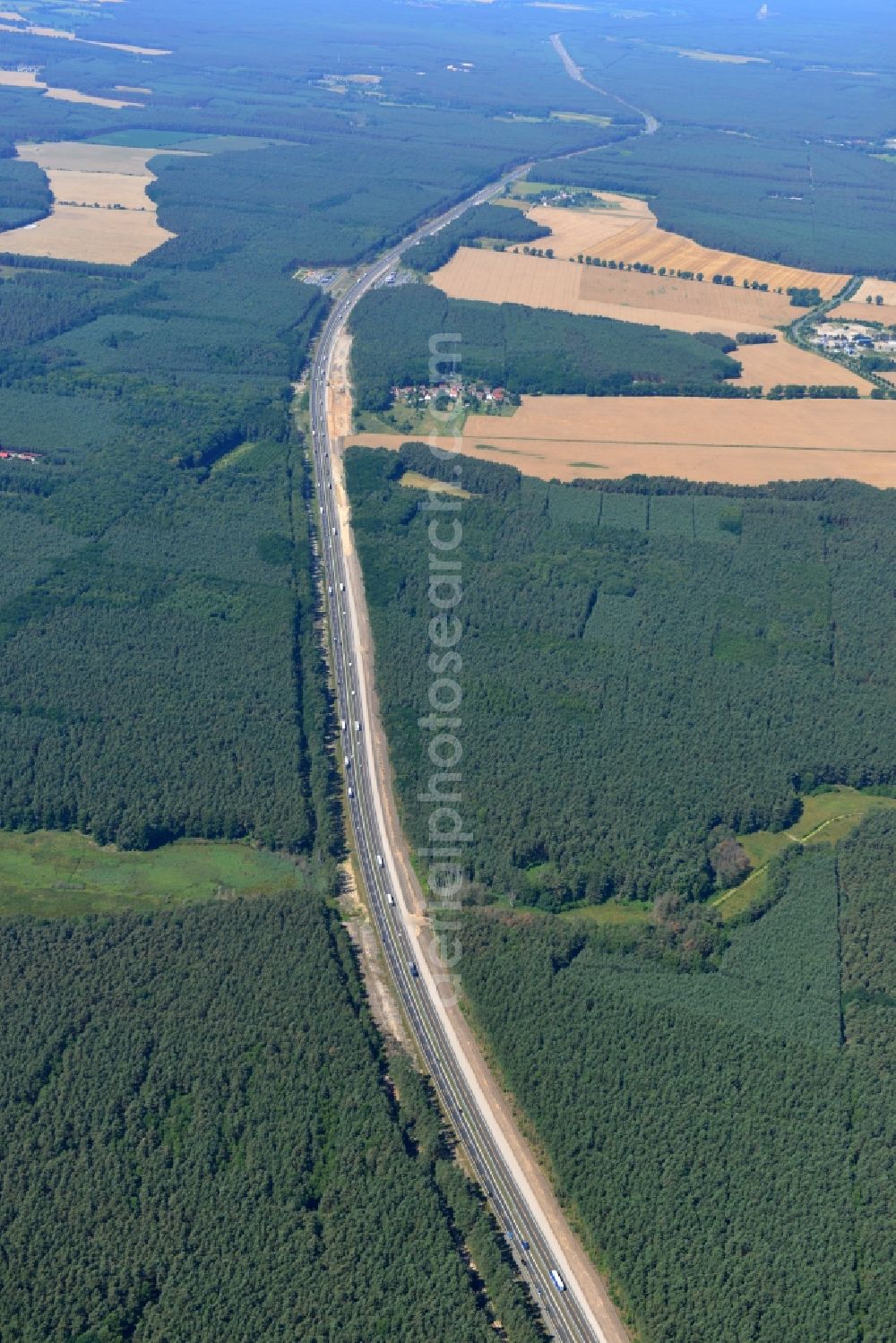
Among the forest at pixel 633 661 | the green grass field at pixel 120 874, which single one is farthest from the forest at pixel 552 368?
the green grass field at pixel 120 874

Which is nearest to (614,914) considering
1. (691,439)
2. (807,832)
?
(807,832)

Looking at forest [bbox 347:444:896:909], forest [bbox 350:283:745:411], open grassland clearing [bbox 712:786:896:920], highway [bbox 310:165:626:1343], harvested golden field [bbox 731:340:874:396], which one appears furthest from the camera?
harvested golden field [bbox 731:340:874:396]

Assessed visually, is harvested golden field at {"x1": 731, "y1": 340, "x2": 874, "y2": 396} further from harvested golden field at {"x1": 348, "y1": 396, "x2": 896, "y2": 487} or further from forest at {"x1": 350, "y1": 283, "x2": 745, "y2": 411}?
harvested golden field at {"x1": 348, "y1": 396, "x2": 896, "y2": 487}

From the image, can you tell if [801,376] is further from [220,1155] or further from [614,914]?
[220,1155]

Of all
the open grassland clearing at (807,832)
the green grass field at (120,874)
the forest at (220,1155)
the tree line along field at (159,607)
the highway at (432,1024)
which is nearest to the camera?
the forest at (220,1155)

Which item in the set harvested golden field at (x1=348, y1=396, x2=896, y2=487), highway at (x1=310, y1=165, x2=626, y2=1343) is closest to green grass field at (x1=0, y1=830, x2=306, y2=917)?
highway at (x1=310, y1=165, x2=626, y2=1343)

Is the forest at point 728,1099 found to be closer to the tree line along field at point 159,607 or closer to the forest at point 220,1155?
the forest at point 220,1155
